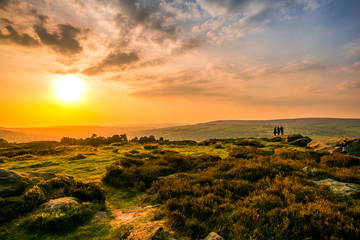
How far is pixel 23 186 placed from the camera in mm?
7270

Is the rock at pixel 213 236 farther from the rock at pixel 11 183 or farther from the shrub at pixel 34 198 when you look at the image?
the rock at pixel 11 183

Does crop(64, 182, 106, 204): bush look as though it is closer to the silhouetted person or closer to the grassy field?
the grassy field

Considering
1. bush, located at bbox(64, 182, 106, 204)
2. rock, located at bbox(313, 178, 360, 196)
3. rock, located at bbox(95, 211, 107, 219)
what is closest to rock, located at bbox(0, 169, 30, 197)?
bush, located at bbox(64, 182, 106, 204)

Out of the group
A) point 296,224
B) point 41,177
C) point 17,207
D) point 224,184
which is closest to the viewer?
point 296,224

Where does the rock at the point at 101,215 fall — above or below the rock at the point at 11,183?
→ below

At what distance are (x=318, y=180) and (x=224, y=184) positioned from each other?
16.6 ft

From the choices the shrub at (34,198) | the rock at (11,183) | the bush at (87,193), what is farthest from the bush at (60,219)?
the rock at (11,183)

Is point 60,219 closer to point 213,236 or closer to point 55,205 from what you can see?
point 55,205

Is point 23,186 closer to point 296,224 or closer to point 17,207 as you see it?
point 17,207

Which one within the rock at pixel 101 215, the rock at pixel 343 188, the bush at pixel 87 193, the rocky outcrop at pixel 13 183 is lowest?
the rock at pixel 101 215

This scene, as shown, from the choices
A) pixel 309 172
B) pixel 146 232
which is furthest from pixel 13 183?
pixel 309 172

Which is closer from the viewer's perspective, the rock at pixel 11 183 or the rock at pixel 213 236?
the rock at pixel 213 236

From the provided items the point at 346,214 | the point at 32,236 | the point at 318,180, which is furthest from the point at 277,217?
the point at 32,236

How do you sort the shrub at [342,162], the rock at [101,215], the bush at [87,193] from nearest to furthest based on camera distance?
the rock at [101,215]
the bush at [87,193]
the shrub at [342,162]
